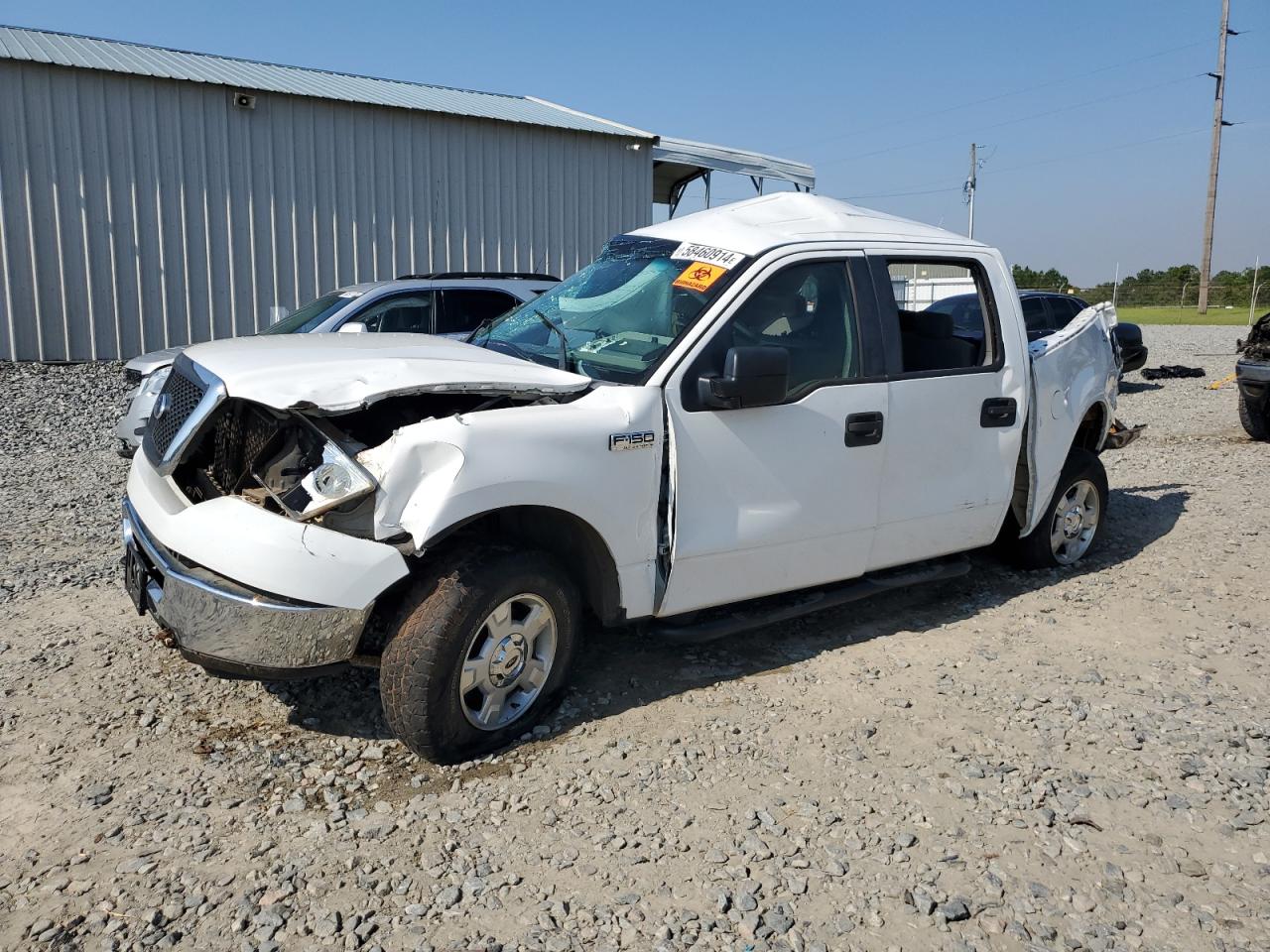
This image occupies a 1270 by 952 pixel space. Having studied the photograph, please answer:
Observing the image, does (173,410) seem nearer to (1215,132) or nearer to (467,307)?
(467,307)

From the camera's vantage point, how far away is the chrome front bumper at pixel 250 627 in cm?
327

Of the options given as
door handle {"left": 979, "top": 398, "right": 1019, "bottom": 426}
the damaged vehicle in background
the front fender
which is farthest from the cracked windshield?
the damaged vehicle in background

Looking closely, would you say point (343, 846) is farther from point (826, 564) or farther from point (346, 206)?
point (346, 206)

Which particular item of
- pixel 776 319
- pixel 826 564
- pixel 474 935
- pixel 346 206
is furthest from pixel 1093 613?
pixel 346 206

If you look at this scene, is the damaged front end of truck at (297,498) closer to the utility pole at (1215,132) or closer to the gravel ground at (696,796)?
the gravel ground at (696,796)

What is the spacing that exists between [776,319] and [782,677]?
1602 millimetres

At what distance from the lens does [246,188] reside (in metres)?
14.0

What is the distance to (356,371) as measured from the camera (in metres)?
3.54

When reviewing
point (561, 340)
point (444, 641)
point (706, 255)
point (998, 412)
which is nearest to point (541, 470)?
point (444, 641)

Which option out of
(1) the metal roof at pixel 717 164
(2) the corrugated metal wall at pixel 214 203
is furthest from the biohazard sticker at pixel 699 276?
(1) the metal roof at pixel 717 164

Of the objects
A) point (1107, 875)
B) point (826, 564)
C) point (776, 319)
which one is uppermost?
point (776, 319)

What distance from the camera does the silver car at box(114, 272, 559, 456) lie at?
28.9ft

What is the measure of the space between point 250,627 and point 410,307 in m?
6.34

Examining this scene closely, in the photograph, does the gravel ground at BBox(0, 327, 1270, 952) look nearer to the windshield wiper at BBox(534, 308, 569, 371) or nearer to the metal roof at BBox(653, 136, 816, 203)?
the windshield wiper at BBox(534, 308, 569, 371)
